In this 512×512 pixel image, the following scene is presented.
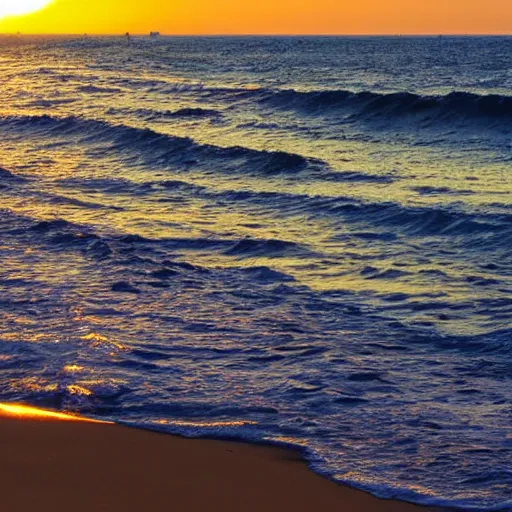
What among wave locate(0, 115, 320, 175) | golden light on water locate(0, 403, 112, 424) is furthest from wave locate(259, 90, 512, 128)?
golden light on water locate(0, 403, 112, 424)

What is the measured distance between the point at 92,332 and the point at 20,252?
165 inches

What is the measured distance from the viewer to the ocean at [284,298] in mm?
7133

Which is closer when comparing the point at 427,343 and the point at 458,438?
the point at 458,438

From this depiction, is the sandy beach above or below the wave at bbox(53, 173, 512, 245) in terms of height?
below

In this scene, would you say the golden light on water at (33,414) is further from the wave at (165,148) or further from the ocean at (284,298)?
the wave at (165,148)

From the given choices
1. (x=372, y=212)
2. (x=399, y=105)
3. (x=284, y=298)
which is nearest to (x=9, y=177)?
(x=372, y=212)

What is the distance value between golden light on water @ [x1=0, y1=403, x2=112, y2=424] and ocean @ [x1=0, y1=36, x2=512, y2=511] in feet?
0.66

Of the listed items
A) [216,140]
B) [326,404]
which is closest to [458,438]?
[326,404]

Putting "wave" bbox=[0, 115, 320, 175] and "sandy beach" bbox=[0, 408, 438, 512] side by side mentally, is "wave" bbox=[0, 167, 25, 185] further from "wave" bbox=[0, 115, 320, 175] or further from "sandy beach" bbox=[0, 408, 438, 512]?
"sandy beach" bbox=[0, 408, 438, 512]

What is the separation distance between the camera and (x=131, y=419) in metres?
7.28

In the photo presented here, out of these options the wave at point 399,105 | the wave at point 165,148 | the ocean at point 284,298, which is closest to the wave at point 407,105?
the wave at point 399,105

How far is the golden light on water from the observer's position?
7.14 meters

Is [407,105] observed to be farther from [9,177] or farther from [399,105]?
[9,177]

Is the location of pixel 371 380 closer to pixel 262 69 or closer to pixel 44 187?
A: pixel 44 187
